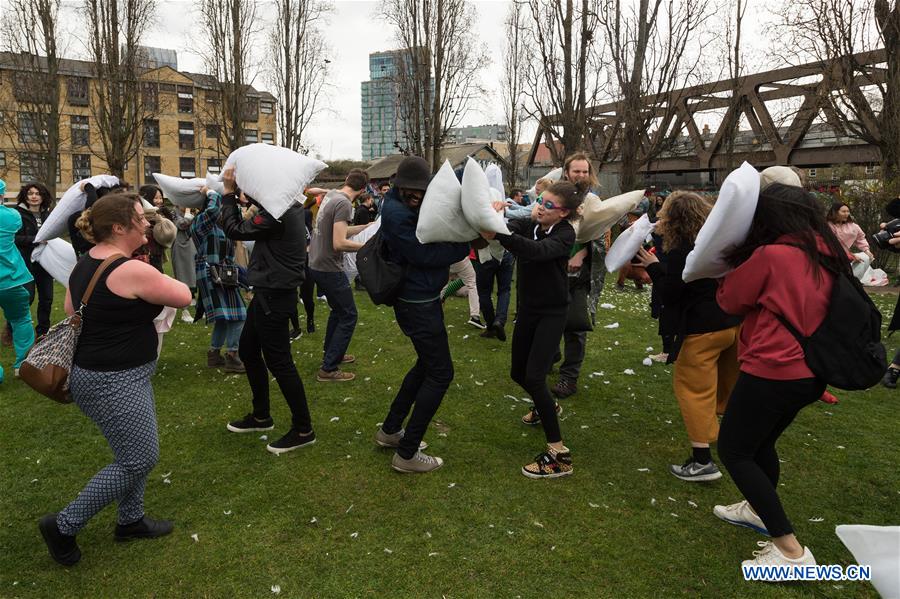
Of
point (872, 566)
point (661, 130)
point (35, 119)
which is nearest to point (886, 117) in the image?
point (661, 130)

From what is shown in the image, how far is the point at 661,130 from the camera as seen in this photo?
1512 centimetres

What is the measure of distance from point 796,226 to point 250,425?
3936 mm

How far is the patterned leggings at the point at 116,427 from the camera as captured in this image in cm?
269

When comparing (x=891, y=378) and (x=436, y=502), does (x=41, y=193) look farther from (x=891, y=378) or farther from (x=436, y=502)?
(x=891, y=378)

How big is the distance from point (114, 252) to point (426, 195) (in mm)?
1652

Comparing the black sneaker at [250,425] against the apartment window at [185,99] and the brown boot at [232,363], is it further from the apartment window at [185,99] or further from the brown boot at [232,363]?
the apartment window at [185,99]

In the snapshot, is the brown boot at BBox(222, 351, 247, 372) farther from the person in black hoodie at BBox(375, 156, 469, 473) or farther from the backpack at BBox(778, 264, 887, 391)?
the backpack at BBox(778, 264, 887, 391)

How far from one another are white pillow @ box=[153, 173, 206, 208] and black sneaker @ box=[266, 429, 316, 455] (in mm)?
2340

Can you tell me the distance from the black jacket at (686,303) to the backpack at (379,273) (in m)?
1.75

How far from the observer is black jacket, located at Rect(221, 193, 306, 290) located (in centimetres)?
388

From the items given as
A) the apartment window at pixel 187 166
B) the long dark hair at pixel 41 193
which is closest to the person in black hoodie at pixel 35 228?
the long dark hair at pixel 41 193

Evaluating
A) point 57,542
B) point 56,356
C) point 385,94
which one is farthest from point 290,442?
point 385,94

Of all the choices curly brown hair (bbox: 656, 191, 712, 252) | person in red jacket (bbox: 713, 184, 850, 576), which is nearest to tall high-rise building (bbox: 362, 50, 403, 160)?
curly brown hair (bbox: 656, 191, 712, 252)

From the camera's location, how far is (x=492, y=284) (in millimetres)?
8078
